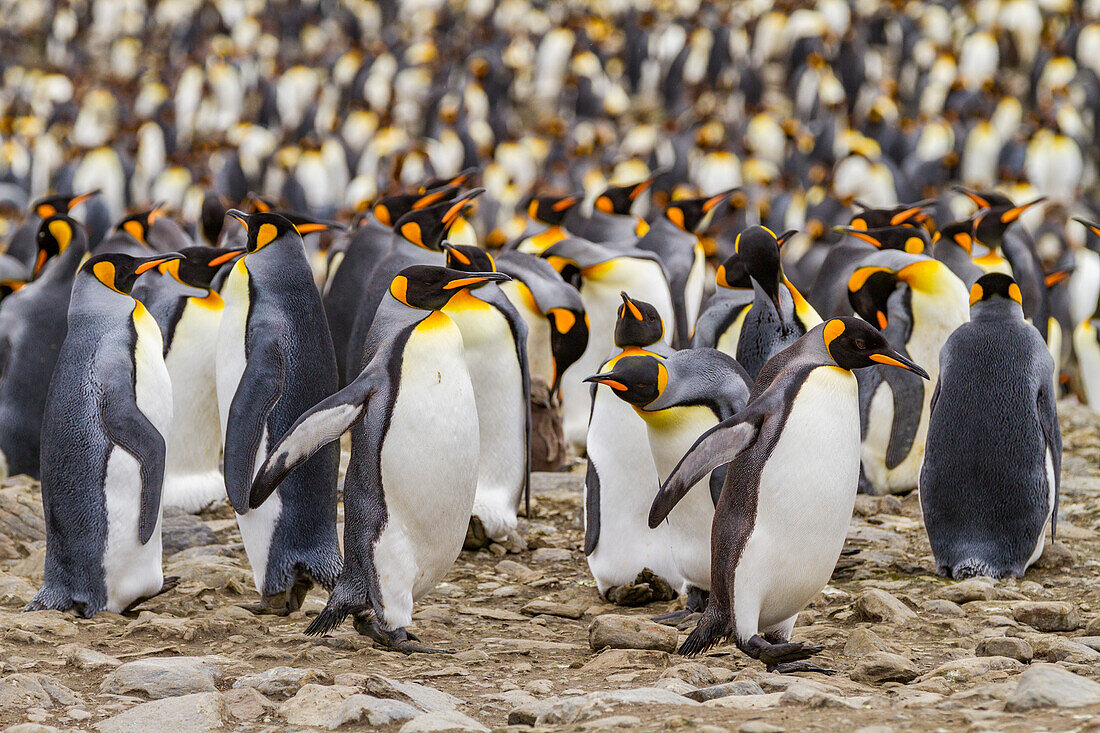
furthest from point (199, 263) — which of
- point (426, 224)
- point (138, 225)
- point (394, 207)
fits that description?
point (138, 225)

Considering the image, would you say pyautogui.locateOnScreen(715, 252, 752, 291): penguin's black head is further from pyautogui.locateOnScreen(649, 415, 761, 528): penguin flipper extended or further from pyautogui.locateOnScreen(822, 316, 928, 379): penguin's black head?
pyautogui.locateOnScreen(649, 415, 761, 528): penguin flipper extended

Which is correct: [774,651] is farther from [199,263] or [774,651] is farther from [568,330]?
[199,263]

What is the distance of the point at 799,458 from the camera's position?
365 cm

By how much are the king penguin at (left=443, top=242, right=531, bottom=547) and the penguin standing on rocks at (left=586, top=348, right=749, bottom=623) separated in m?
1.01

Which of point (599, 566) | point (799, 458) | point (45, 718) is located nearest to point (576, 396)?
point (599, 566)

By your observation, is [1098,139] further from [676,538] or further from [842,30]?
[676,538]

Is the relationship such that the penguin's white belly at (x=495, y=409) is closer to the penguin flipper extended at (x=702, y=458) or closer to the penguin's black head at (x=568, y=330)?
the penguin's black head at (x=568, y=330)

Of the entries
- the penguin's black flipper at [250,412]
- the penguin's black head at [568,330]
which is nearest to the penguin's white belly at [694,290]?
the penguin's black head at [568,330]

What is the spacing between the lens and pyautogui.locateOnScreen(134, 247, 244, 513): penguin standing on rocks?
225 inches

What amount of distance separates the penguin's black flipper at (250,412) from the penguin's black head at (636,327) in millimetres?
1148

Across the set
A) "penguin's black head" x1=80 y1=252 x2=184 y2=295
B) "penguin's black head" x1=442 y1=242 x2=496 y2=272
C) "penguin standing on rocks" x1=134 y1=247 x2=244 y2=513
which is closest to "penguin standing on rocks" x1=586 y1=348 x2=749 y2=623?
"penguin's black head" x1=442 y1=242 x2=496 y2=272

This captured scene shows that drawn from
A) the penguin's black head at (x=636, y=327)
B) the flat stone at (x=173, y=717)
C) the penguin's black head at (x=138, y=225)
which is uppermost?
the penguin's black head at (x=138, y=225)

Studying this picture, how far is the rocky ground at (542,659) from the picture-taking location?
3074 mm

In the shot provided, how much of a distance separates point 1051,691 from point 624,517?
6.20 ft
